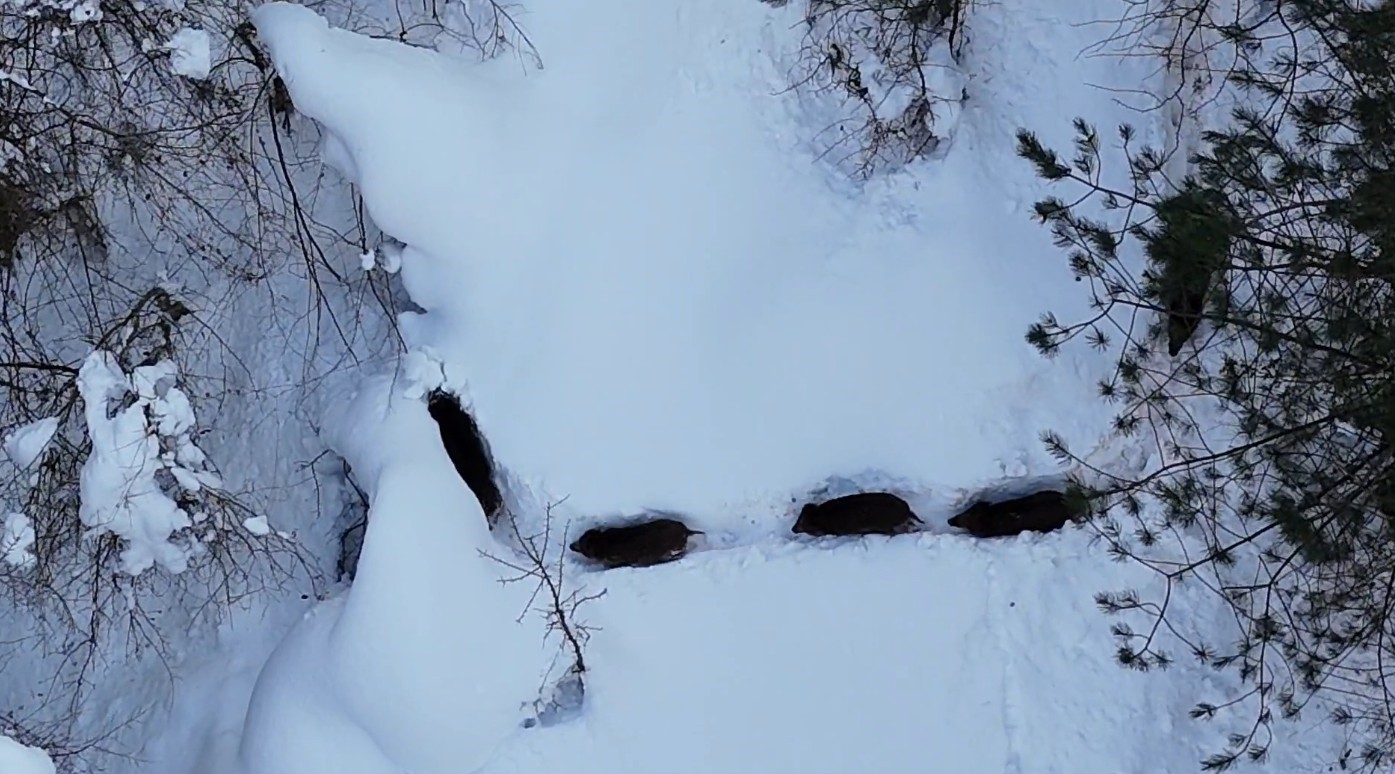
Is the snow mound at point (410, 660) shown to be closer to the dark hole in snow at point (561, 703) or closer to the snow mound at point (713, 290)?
the dark hole in snow at point (561, 703)

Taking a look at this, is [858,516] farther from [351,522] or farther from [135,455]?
[135,455]

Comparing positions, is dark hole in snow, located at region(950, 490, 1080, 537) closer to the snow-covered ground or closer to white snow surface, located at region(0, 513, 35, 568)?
the snow-covered ground

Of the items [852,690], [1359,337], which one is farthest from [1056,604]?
[1359,337]

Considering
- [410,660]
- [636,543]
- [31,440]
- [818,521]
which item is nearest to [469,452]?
[636,543]

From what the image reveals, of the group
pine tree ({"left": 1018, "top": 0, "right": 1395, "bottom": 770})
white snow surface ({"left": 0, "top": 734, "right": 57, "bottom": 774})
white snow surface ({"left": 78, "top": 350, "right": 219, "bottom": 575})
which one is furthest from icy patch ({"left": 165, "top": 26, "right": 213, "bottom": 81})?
pine tree ({"left": 1018, "top": 0, "right": 1395, "bottom": 770})

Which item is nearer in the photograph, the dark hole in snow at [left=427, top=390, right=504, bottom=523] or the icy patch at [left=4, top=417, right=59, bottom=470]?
the icy patch at [left=4, top=417, right=59, bottom=470]

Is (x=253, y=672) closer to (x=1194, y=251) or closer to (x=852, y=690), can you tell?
(x=852, y=690)
